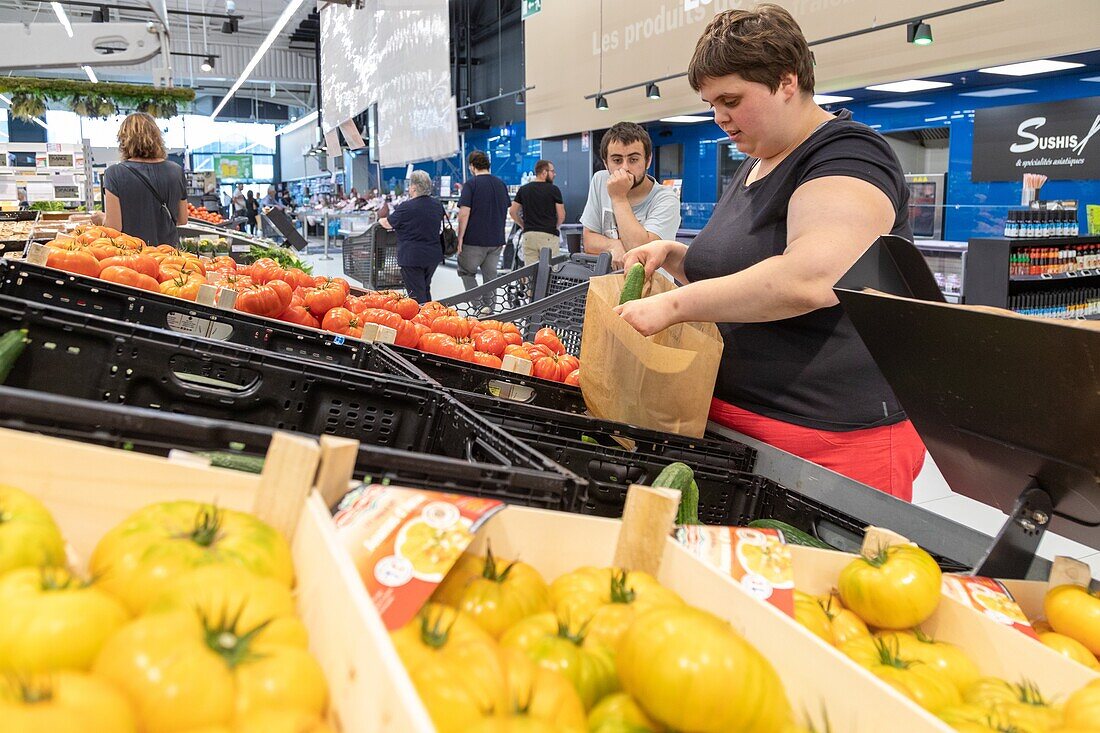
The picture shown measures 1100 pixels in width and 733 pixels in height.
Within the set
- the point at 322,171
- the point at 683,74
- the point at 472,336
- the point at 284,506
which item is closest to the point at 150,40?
the point at 683,74

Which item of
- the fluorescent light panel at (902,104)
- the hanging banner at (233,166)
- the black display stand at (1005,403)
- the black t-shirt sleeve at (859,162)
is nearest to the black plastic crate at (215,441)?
the black display stand at (1005,403)

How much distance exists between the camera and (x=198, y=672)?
630mm

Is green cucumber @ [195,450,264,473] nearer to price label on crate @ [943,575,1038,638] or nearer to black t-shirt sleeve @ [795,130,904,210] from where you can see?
price label on crate @ [943,575,1038,638]

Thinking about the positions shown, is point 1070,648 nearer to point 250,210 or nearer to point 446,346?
point 446,346

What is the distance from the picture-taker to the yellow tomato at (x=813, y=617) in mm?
1091

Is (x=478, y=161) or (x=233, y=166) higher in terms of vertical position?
(x=233, y=166)

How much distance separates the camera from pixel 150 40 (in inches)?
298

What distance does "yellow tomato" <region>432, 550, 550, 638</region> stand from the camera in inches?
36.0

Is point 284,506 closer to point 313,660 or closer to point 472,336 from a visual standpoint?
point 313,660

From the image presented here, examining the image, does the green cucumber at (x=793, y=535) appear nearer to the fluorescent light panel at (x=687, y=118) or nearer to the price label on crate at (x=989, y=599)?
the price label on crate at (x=989, y=599)

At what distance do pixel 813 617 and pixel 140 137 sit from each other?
5.36 m

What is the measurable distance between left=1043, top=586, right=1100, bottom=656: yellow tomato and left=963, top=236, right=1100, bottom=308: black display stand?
577 centimetres

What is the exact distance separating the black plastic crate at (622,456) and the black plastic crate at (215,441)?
344mm

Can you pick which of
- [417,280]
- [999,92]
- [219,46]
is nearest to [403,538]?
[417,280]
